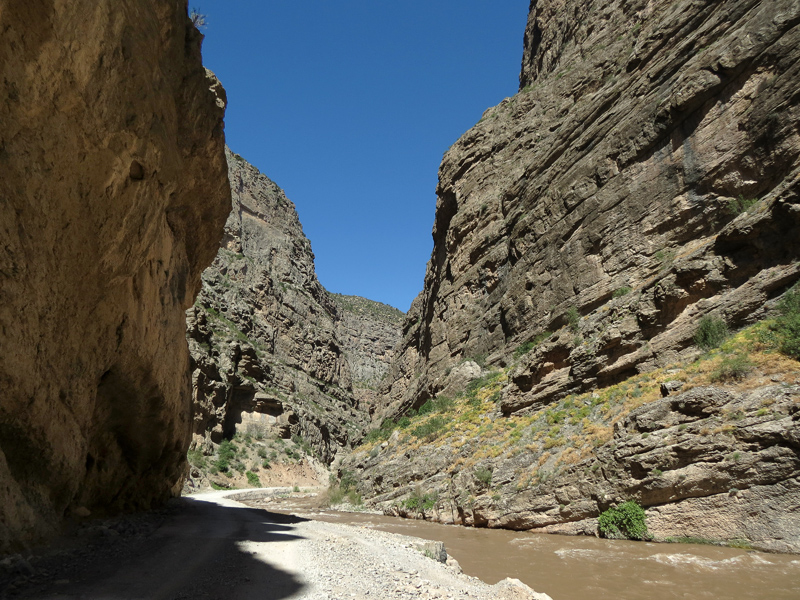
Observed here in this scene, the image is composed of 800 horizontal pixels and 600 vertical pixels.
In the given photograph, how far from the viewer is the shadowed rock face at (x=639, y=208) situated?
17047 millimetres

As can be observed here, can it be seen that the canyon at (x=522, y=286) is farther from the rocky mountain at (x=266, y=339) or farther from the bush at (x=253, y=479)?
the rocky mountain at (x=266, y=339)

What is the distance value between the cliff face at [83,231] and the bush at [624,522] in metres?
13.0

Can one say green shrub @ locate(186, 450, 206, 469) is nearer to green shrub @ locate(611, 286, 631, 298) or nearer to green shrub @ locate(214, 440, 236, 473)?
green shrub @ locate(214, 440, 236, 473)

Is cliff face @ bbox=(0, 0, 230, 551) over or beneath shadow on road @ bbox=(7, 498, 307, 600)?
over

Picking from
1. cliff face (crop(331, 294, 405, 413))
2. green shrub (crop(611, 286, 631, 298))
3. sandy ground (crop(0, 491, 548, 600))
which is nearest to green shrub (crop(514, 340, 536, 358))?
green shrub (crop(611, 286, 631, 298))

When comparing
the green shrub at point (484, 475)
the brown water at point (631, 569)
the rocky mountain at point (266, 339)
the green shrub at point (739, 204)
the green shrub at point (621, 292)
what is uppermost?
the rocky mountain at point (266, 339)

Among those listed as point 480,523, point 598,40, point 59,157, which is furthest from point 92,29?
point 598,40

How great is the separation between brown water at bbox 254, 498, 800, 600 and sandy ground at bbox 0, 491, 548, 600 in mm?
1869

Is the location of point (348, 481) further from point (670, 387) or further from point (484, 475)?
point (670, 387)

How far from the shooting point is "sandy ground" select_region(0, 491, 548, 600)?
6.06 m

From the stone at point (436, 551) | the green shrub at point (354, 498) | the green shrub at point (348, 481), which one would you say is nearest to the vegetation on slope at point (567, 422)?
the green shrub at point (354, 498)

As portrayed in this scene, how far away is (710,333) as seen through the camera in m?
15.8

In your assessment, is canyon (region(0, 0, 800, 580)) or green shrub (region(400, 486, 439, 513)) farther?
green shrub (region(400, 486, 439, 513))

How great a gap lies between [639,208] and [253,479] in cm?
4321
